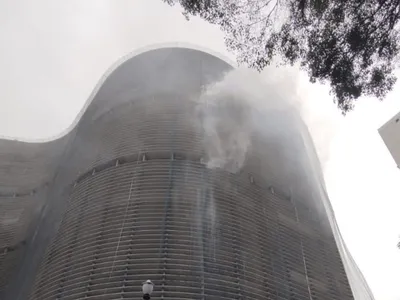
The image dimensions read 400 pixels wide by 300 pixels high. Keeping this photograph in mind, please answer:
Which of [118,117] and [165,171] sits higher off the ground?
[118,117]

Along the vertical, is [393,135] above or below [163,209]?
above

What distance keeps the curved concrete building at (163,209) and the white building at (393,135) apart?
3.22 meters

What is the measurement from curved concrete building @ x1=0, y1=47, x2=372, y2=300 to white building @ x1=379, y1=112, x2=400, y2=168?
322cm

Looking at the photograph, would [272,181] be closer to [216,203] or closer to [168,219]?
[216,203]

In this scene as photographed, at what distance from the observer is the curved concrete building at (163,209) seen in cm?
1020

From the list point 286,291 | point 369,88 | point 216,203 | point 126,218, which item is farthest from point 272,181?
point 369,88

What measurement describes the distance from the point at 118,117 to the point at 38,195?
4.66 metres

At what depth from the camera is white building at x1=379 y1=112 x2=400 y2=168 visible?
14.1m

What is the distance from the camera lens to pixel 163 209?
11.4 meters

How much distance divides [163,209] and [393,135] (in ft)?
28.0

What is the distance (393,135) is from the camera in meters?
14.3

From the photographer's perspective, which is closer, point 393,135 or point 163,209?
point 163,209

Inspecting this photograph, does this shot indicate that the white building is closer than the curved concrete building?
No

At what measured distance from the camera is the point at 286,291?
10875 millimetres
